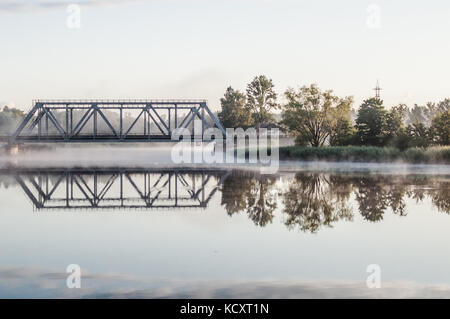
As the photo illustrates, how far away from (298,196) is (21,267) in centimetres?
1683

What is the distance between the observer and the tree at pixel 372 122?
Answer: 2404 inches

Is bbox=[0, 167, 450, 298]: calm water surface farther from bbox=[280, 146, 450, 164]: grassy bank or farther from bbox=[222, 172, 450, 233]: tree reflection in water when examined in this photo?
bbox=[280, 146, 450, 164]: grassy bank

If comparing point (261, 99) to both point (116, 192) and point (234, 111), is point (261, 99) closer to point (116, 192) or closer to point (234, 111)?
point (234, 111)

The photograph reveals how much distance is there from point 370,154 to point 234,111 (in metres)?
51.3

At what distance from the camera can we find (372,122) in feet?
202

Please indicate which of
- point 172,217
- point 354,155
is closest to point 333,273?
point 172,217

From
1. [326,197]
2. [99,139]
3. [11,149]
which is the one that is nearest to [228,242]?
[326,197]

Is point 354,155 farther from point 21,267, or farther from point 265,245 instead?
point 21,267

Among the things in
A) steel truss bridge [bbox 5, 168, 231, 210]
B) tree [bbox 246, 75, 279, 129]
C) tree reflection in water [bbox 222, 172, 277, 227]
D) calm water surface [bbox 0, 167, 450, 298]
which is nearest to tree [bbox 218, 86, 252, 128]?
tree [bbox 246, 75, 279, 129]

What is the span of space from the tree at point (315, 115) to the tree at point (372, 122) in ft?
10.4

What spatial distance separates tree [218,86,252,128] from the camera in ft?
345

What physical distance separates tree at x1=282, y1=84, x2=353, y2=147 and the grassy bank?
4.98 m
